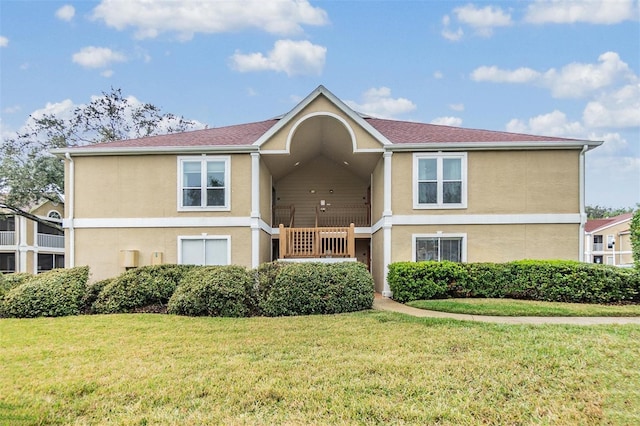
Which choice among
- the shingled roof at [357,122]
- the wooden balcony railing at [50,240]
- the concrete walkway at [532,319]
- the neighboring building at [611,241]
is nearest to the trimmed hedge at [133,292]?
the shingled roof at [357,122]

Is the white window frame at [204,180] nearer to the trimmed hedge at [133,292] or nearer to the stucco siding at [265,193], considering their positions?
the stucco siding at [265,193]

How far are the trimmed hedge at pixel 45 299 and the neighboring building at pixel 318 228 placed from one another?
285 cm

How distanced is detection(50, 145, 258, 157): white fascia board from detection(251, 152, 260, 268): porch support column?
459mm

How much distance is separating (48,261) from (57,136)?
10914 millimetres

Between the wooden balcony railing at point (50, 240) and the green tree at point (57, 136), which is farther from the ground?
the green tree at point (57, 136)

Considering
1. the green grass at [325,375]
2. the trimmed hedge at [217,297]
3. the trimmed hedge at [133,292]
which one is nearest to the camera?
the green grass at [325,375]

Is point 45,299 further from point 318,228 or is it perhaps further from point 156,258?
point 318,228

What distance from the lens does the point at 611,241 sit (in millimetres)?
42844

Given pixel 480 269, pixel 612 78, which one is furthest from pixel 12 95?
pixel 612 78

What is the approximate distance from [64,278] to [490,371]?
10.1 metres

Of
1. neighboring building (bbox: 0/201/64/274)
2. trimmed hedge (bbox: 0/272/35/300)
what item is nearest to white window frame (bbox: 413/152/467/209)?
trimmed hedge (bbox: 0/272/35/300)

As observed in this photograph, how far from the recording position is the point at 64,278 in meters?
10.4

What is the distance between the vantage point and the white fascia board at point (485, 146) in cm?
1306

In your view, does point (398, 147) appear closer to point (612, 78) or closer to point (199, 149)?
point (199, 149)
